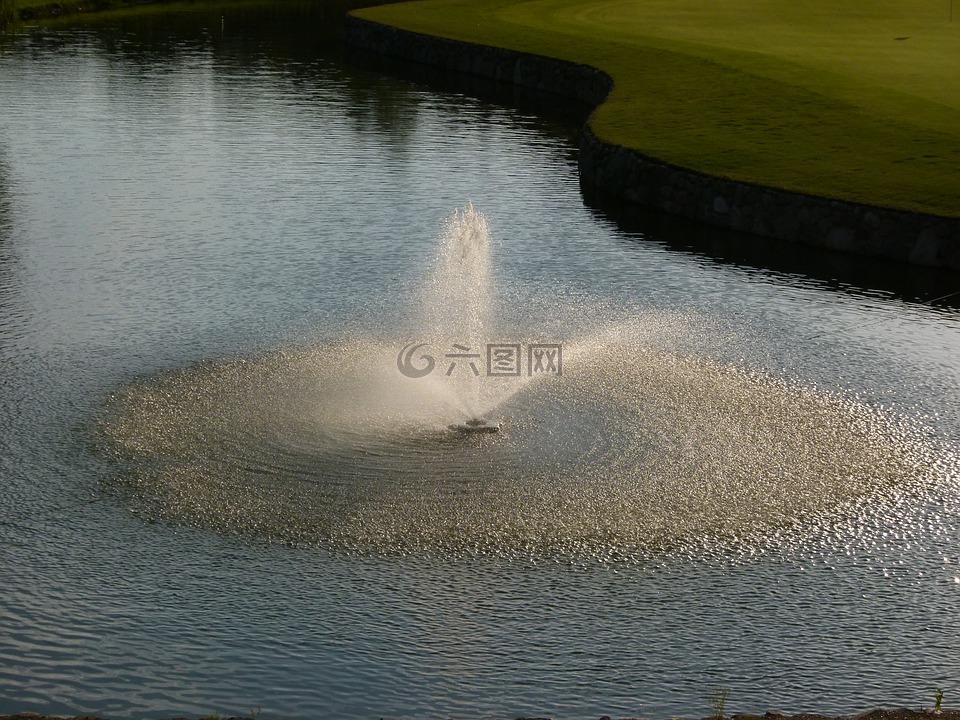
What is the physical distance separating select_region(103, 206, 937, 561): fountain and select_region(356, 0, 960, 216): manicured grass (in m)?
7.46

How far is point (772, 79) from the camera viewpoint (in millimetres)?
30375

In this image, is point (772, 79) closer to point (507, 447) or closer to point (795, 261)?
point (795, 261)

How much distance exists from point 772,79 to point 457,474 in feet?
70.5

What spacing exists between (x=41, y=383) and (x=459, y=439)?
14.3 feet

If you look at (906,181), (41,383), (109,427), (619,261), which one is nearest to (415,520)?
(109,427)

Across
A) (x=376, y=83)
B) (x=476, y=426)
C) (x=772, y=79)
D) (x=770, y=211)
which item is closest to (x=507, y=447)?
(x=476, y=426)

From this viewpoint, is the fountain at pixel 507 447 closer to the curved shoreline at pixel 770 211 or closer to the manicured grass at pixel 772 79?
the curved shoreline at pixel 770 211

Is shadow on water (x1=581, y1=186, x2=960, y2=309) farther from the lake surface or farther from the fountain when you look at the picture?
the fountain

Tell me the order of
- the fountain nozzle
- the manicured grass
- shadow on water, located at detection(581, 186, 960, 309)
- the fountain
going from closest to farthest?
the fountain < the fountain nozzle < shadow on water, located at detection(581, 186, 960, 309) < the manicured grass

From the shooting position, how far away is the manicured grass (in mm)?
21906

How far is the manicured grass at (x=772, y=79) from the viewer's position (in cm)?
2191

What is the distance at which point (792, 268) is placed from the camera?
19.0m

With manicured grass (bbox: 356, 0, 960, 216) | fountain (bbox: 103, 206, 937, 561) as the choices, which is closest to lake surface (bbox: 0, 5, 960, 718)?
fountain (bbox: 103, 206, 937, 561)

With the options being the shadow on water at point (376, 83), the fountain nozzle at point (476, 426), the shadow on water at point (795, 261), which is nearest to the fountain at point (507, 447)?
the fountain nozzle at point (476, 426)
